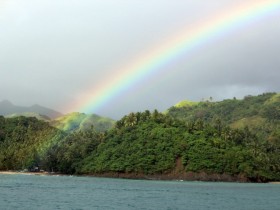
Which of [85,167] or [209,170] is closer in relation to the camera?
[209,170]

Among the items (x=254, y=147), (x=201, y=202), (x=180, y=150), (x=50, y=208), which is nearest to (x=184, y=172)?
(x=180, y=150)

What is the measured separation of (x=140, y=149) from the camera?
19425cm

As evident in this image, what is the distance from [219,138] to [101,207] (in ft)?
439

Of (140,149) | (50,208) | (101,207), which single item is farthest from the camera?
(140,149)

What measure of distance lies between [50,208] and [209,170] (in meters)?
123

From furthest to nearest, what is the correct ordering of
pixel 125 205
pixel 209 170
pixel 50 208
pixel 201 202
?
1. pixel 209 170
2. pixel 201 202
3. pixel 125 205
4. pixel 50 208

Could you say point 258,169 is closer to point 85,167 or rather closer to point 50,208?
point 85,167

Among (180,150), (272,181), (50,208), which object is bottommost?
(50,208)

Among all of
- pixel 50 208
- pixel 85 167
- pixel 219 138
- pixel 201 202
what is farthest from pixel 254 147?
pixel 50 208

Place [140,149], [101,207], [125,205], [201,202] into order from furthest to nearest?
[140,149] < [201,202] < [125,205] < [101,207]

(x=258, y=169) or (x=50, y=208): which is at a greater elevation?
(x=258, y=169)

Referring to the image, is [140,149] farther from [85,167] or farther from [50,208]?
[50,208]

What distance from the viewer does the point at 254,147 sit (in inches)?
7840

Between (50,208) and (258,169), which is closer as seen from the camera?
(50,208)
